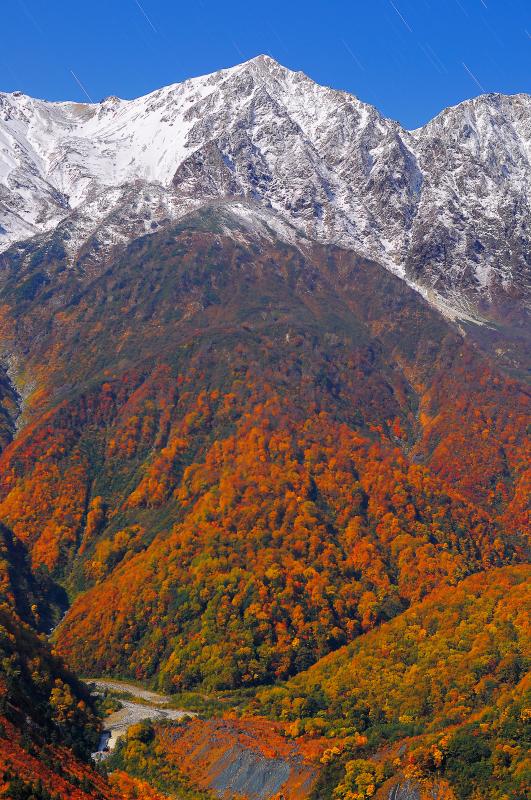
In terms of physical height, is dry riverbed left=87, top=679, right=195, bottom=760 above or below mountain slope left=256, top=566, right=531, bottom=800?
below

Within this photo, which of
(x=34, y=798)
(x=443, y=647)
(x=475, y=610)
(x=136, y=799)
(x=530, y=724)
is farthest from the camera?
(x=475, y=610)

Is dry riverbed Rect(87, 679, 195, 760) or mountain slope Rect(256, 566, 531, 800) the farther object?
dry riverbed Rect(87, 679, 195, 760)

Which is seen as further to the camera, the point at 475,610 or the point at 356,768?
the point at 475,610

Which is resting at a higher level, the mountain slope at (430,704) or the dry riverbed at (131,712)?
the mountain slope at (430,704)

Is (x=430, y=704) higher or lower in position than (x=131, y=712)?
higher

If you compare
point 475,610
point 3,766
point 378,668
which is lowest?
point 3,766

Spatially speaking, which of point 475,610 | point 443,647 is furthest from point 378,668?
point 475,610

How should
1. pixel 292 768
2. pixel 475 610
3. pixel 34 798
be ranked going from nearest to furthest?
pixel 34 798, pixel 292 768, pixel 475 610

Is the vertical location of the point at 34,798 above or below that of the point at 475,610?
below

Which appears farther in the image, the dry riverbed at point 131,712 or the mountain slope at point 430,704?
the dry riverbed at point 131,712

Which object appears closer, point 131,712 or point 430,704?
point 430,704

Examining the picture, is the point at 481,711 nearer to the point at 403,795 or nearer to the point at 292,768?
the point at 403,795
